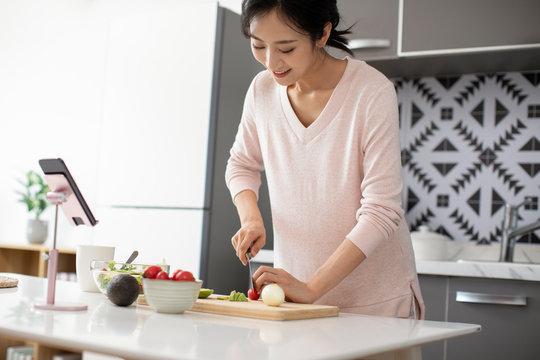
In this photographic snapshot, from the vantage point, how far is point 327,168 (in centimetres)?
153

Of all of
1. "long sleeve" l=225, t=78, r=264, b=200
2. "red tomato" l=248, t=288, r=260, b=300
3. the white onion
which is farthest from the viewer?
"long sleeve" l=225, t=78, r=264, b=200

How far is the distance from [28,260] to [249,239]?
2.65 meters

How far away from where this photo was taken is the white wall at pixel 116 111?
9.64 feet

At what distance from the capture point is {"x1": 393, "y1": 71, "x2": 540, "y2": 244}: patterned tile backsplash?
2.88 meters

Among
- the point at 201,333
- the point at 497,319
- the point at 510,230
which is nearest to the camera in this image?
the point at 201,333

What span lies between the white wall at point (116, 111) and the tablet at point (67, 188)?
1719 millimetres

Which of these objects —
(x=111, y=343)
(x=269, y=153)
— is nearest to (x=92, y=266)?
(x=269, y=153)

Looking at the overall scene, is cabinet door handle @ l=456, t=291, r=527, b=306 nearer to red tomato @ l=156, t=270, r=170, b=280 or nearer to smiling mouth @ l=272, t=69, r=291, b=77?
smiling mouth @ l=272, t=69, r=291, b=77

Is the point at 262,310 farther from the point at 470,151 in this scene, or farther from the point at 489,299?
the point at 470,151

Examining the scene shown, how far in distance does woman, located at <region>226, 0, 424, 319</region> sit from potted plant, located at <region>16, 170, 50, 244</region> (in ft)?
7.91

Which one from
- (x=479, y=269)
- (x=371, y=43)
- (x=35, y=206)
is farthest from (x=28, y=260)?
(x=479, y=269)

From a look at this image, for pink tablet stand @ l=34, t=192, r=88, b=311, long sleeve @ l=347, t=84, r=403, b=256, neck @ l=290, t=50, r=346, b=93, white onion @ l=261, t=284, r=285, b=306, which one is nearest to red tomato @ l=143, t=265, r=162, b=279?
pink tablet stand @ l=34, t=192, r=88, b=311

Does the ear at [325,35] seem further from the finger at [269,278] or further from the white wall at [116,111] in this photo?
the white wall at [116,111]

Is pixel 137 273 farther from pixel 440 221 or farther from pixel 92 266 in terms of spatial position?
pixel 440 221
